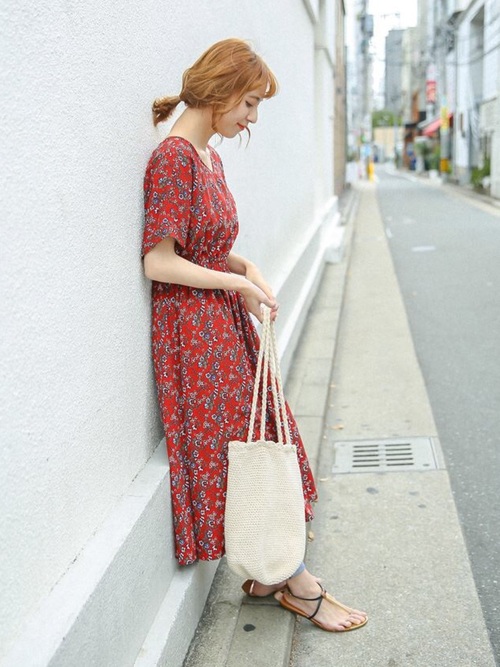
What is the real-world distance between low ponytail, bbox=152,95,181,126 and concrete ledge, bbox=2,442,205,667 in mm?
1067

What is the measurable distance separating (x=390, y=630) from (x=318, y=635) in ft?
0.81

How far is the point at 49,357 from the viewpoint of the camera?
1.72 metres

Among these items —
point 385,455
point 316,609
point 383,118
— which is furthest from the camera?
point 383,118

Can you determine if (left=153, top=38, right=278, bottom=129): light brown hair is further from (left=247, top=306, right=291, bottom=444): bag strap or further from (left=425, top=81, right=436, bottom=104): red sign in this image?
(left=425, top=81, right=436, bottom=104): red sign

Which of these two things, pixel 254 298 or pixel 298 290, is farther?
pixel 298 290

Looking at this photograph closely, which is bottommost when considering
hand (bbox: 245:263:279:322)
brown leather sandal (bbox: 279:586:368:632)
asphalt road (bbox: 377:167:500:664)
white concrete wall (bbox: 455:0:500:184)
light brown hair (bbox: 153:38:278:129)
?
asphalt road (bbox: 377:167:500:664)

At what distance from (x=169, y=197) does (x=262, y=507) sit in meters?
0.96

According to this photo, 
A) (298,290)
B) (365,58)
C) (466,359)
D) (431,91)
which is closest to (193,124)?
(466,359)

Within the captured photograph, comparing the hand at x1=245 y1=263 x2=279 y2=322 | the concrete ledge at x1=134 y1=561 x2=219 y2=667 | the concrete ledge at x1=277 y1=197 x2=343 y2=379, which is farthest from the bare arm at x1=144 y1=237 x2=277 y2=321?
the concrete ledge at x1=277 y1=197 x2=343 y2=379

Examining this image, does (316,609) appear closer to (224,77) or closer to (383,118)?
(224,77)

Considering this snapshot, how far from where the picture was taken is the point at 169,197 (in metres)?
2.32

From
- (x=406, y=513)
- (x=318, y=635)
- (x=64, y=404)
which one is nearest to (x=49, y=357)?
(x=64, y=404)

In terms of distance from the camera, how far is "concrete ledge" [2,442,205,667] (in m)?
1.60

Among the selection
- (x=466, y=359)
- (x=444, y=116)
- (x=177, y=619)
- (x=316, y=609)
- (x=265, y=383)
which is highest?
(x=444, y=116)
